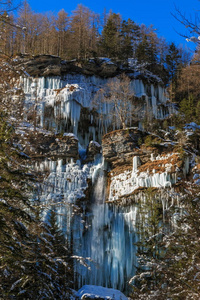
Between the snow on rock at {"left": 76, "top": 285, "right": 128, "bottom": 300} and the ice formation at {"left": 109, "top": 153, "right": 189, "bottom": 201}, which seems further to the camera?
the ice formation at {"left": 109, "top": 153, "right": 189, "bottom": 201}

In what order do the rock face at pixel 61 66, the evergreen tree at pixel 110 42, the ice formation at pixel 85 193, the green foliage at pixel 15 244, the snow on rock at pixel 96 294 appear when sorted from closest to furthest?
the green foliage at pixel 15 244 < the snow on rock at pixel 96 294 < the ice formation at pixel 85 193 < the rock face at pixel 61 66 < the evergreen tree at pixel 110 42

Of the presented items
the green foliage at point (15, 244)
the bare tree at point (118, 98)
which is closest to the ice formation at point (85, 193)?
the bare tree at point (118, 98)

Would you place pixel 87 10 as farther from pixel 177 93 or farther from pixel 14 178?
pixel 14 178

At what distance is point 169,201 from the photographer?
17.6 meters

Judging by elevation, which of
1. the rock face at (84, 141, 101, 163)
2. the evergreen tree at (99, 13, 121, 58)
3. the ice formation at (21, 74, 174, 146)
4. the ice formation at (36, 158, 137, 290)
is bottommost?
the ice formation at (36, 158, 137, 290)

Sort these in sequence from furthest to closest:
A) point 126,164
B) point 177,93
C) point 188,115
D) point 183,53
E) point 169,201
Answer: point 183,53 → point 177,93 → point 188,115 → point 126,164 → point 169,201

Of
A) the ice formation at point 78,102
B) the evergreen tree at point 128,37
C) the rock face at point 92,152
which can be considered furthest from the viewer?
the evergreen tree at point 128,37

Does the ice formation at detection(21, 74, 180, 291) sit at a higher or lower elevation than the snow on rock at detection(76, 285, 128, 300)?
higher

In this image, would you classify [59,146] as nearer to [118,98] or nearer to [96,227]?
[96,227]

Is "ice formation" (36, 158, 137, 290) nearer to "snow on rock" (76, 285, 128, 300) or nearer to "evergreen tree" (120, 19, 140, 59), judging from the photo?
"snow on rock" (76, 285, 128, 300)

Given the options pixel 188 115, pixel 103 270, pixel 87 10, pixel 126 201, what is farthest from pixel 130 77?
pixel 103 270

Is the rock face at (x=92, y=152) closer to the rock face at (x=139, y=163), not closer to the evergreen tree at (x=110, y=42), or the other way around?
the rock face at (x=139, y=163)

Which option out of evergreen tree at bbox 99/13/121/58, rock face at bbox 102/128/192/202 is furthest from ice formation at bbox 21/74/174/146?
rock face at bbox 102/128/192/202

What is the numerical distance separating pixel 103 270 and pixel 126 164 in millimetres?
6368
